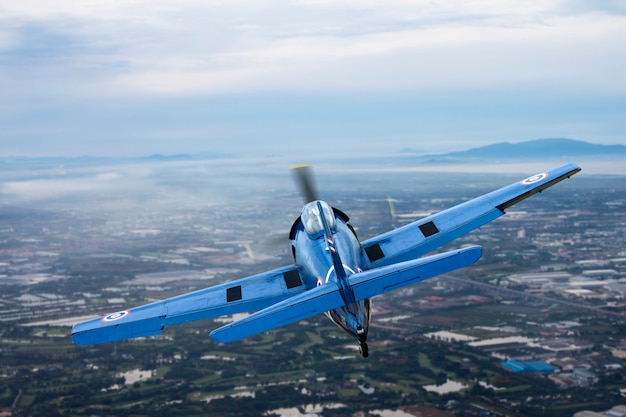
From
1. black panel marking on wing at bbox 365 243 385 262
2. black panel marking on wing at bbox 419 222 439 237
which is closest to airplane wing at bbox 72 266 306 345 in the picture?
black panel marking on wing at bbox 365 243 385 262

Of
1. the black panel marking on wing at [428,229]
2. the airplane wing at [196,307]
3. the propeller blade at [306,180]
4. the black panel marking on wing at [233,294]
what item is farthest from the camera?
the propeller blade at [306,180]

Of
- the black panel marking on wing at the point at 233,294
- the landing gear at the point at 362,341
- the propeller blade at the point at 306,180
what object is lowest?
the landing gear at the point at 362,341

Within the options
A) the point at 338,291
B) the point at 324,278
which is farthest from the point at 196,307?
the point at 338,291

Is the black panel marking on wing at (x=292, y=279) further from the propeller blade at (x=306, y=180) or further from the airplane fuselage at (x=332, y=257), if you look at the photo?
the propeller blade at (x=306, y=180)

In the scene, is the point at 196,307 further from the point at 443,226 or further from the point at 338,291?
the point at 443,226

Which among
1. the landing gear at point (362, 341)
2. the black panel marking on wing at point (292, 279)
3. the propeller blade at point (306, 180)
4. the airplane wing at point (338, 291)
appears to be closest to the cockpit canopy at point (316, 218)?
the black panel marking on wing at point (292, 279)

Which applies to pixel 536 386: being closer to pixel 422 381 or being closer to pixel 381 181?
pixel 422 381

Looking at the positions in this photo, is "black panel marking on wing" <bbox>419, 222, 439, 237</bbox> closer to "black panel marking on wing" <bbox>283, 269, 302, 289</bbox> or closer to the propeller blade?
the propeller blade
